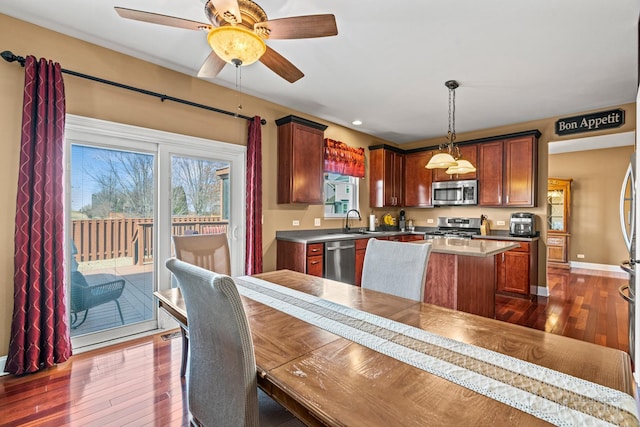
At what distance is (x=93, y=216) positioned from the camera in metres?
2.69

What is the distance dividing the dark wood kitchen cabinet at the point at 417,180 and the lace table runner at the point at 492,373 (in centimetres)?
457

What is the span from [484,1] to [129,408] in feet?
11.3

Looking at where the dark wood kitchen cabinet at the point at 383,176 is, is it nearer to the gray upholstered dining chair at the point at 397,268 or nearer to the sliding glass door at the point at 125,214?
the sliding glass door at the point at 125,214

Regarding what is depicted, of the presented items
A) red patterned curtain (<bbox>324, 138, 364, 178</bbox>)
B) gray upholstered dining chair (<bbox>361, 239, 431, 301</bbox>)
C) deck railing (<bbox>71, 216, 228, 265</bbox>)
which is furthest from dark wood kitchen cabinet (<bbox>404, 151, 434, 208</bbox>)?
deck railing (<bbox>71, 216, 228, 265</bbox>)

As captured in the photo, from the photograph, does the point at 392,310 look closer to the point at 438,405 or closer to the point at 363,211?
the point at 438,405

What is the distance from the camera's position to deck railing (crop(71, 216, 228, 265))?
264 cm

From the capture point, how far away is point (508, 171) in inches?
184

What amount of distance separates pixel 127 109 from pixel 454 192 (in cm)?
476

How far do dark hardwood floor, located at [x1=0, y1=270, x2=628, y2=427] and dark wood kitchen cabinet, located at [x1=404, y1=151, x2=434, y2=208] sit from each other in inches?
104

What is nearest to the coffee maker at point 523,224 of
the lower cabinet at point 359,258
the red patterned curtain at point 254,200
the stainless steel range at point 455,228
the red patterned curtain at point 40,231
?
the stainless steel range at point 455,228

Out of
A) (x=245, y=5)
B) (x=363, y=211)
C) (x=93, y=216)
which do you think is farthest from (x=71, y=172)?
(x=363, y=211)

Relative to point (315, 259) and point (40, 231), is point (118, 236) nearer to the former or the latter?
point (40, 231)

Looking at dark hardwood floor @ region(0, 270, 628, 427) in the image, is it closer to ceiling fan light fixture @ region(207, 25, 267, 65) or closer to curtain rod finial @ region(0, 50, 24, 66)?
ceiling fan light fixture @ region(207, 25, 267, 65)

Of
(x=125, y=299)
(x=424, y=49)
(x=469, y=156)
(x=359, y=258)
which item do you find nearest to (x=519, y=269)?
(x=469, y=156)
